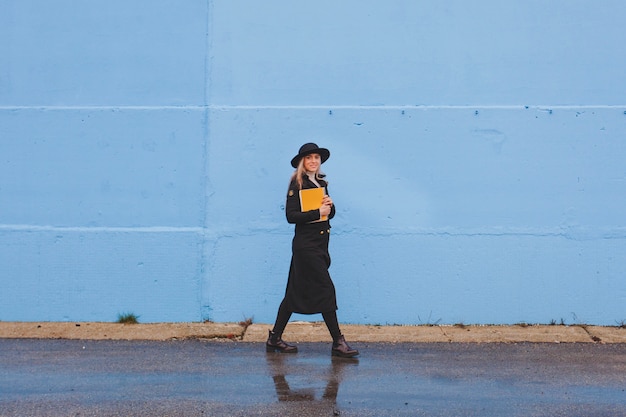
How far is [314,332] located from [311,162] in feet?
5.66

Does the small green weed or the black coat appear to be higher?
the black coat

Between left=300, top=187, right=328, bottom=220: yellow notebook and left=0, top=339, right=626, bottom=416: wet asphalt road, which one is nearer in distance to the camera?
left=0, top=339, right=626, bottom=416: wet asphalt road

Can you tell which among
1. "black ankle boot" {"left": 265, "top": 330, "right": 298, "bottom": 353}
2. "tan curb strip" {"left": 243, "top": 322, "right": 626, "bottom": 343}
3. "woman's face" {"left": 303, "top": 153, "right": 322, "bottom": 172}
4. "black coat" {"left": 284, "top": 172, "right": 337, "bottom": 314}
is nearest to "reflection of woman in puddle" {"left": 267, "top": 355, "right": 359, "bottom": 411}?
"black ankle boot" {"left": 265, "top": 330, "right": 298, "bottom": 353}

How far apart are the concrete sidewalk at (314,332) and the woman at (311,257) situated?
0.73 metres

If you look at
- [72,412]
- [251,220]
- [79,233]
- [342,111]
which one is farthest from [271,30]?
[72,412]

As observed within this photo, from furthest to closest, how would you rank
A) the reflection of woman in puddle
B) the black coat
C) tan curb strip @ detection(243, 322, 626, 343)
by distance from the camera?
1. tan curb strip @ detection(243, 322, 626, 343)
2. the black coat
3. the reflection of woman in puddle

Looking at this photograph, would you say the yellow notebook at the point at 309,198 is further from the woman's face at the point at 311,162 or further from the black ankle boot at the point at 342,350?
the black ankle boot at the point at 342,350

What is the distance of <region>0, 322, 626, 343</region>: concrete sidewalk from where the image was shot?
22.8ft

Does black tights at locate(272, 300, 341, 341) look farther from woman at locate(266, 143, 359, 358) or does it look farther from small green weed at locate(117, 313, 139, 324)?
small green weed at locate(117, 313, 139, 324)

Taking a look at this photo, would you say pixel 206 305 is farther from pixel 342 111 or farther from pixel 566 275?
pixel 566 275

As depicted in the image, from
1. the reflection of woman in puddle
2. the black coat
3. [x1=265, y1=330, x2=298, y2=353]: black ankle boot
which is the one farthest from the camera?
[x1=265, y1=330, x2=298, y2=353]: black ankle boot

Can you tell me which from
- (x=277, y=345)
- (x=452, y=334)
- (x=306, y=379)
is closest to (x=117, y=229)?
(x=277, y=345)

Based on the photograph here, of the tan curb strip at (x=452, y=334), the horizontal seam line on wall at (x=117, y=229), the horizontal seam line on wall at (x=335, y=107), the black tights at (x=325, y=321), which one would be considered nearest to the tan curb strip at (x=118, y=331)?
the tan curb strip at (x=452, y=334)

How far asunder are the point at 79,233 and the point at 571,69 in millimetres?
4839
